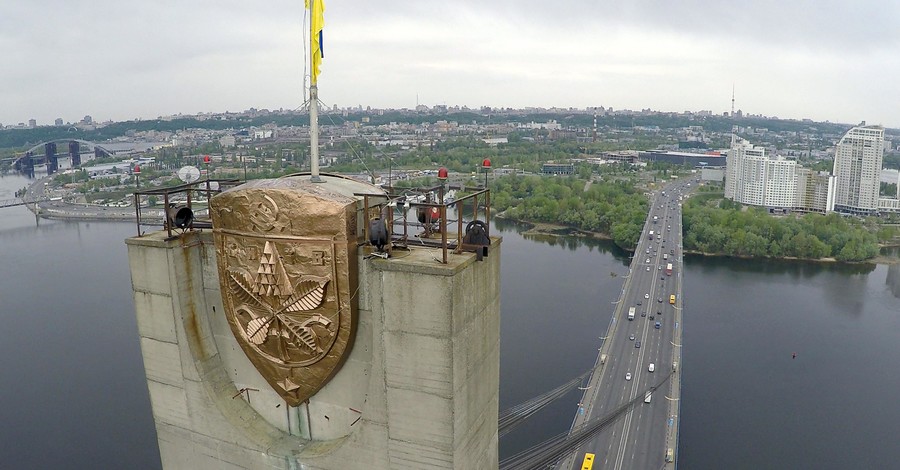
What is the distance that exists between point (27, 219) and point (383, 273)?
164 feet

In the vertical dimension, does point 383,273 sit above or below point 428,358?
above

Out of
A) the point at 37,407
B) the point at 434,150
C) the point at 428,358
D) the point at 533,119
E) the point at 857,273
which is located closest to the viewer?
the point at 428,358

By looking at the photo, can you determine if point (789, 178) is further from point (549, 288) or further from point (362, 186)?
point (362, 186)

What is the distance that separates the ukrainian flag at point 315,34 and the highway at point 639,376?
10568mm

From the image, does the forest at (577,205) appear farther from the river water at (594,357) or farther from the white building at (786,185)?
the white building at (786,185)

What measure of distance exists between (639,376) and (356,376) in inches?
548

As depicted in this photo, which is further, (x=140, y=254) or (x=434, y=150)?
(x=434, y=150)

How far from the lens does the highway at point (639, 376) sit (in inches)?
505

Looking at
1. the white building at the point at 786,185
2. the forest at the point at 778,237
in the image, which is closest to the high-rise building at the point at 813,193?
the white building at the point at 786,185

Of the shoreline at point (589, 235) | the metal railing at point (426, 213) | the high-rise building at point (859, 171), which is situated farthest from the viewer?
the high-rise building at point (859, 171)

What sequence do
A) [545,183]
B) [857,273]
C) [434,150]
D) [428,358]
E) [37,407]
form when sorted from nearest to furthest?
1. [428,358]
2. [37,407]
3. [857,273]
4. [545,183]
5. [434,150]

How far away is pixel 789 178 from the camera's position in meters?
46.0

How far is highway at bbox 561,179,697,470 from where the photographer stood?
12.8 meters

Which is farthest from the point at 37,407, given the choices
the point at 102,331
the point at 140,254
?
the point at 140,254
